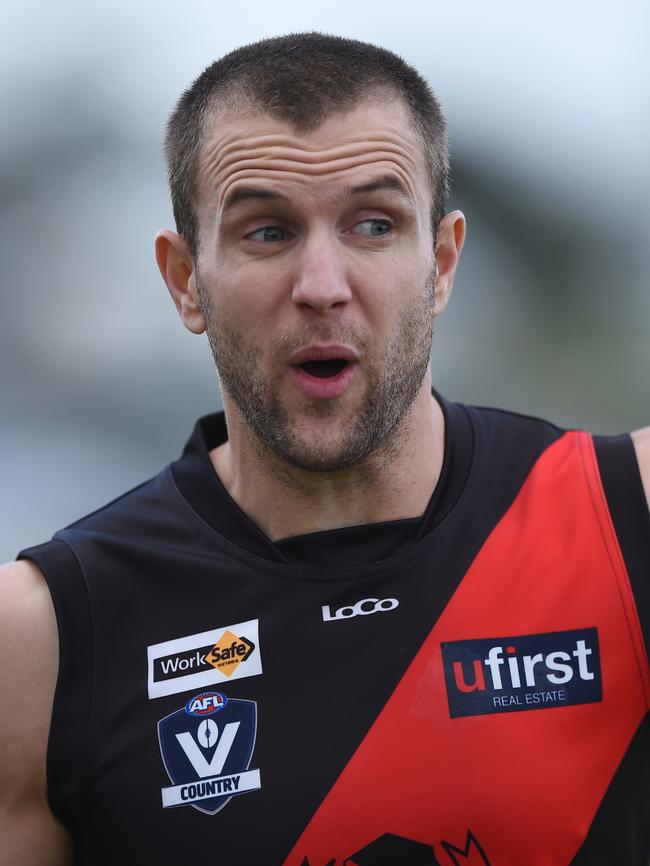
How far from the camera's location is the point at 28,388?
8977 millimetres

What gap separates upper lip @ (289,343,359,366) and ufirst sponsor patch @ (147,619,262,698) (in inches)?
24.2

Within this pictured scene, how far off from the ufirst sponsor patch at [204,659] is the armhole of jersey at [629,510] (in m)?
0.85

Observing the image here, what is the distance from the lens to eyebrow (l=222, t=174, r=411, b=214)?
9.34 ft

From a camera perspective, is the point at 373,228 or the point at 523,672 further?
the point at 373,228

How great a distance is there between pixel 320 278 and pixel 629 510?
0.88m

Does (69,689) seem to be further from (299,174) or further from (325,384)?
(299,174)

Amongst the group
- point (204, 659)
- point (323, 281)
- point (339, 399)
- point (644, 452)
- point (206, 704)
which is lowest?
point (206, 704)

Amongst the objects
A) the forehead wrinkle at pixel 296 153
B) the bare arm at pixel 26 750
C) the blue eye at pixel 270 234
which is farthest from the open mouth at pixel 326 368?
the bare arm at pixel 26 750

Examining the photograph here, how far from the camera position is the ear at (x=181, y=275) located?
3215 millimetres

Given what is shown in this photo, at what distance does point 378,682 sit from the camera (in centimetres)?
280

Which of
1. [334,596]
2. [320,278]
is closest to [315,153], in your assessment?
[320,278]

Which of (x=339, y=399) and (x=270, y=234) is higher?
(x=270, y=234)

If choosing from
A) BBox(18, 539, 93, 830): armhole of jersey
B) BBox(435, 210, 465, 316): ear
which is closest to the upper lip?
BBox(435, 210, 465, 316): ear

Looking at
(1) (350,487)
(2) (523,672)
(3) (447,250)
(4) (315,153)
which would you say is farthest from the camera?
(3) (447,250)
